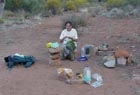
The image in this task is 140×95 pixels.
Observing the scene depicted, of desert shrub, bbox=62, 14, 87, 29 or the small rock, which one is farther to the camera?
desert shrub, bbox=62, 14, 87, 29

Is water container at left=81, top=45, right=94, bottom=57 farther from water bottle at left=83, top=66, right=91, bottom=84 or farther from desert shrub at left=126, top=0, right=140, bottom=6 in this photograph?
desert shrub at left=126, top=0, right=140, bottom=6

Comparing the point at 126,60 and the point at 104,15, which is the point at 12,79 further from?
the point at 104,15

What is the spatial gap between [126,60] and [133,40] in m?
3.43

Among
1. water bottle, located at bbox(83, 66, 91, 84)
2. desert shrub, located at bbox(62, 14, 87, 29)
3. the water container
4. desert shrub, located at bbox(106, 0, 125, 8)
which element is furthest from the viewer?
desert shrub, located at bbox(106, 0, 125, 8)

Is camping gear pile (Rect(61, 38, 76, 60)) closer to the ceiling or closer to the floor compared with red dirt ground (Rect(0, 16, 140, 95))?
closer to the ceiling

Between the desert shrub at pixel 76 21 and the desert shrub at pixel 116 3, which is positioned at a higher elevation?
the desert shrub at pixel 116 3

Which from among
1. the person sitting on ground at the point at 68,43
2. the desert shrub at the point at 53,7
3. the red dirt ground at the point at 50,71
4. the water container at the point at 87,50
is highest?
the desert shrub at the point at 53,7

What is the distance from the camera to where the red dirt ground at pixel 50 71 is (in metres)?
7.24

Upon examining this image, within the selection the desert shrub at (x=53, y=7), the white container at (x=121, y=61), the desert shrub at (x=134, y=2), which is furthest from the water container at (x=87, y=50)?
the desert shrub at (x=134, y=2)

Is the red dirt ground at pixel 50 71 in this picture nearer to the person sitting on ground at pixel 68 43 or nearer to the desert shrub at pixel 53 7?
the person sitting on ground at pixel 68 43

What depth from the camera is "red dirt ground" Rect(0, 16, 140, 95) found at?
7.24 meters

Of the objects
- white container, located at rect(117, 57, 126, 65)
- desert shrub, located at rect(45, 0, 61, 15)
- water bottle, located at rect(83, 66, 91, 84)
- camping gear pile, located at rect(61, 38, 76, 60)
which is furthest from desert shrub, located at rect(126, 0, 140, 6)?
water bottle, located at rect(83, 66, 91, 84)

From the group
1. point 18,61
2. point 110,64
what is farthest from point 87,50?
point 18,61

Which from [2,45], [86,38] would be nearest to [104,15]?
[86,38]
